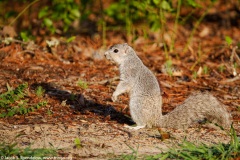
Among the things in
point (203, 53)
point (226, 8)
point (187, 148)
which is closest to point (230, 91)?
point (203, 53)

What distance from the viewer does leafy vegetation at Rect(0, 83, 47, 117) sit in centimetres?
559

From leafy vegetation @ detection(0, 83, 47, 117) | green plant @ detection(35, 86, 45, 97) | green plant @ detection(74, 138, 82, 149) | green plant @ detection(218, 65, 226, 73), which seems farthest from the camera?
green plant @ detection(218, 65, 226, 73)

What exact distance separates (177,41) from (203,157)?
6091 mm

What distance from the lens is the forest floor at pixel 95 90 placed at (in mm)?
4777

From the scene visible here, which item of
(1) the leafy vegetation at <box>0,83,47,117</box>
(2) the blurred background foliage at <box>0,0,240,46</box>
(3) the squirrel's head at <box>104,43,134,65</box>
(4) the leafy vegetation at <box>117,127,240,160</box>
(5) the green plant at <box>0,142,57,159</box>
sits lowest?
(5) the green plant at <box>0,142,57,159</box>

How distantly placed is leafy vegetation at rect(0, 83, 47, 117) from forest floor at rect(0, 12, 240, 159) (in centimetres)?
7

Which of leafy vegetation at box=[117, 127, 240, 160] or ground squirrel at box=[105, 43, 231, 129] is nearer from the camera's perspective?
leafy vegetation at box=[117, 127, 240, 160]

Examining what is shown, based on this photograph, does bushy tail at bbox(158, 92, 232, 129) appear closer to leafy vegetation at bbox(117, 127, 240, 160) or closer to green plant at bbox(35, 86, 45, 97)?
leafy vegetation at bbox(117, 127, 240, 160)

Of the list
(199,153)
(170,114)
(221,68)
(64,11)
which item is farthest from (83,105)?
(221,68)

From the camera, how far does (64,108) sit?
605 centimetres

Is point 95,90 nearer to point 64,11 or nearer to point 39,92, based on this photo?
point 39,92

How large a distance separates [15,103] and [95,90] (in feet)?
4.46

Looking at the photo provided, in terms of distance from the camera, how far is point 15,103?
5.95 metres

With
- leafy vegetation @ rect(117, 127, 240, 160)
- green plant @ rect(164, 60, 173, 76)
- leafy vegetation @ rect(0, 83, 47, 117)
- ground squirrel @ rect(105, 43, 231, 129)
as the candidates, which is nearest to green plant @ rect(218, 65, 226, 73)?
green plant @ rect(164, 60, 173, 76)
